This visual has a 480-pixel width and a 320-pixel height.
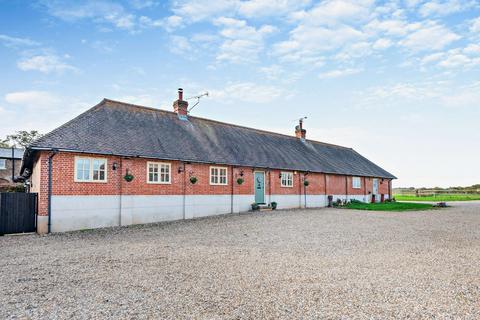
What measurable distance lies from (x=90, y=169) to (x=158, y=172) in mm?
3287

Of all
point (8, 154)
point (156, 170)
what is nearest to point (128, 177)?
point (156, 170)

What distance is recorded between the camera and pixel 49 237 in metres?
11.6

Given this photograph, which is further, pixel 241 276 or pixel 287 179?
pixel 287 179

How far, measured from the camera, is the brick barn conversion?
13.1 m

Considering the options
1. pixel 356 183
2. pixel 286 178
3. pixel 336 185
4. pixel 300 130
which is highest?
pixel 300 130

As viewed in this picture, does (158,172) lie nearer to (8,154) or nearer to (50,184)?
(50,184)

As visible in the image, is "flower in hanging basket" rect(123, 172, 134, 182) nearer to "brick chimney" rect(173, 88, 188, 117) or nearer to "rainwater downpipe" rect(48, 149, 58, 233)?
"rainwater downpipe" rect(48, 149, 58, 233)

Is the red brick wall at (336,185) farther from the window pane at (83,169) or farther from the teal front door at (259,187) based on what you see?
the window pane at (83,169)

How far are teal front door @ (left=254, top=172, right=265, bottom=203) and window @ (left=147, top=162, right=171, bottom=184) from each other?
6.62 m

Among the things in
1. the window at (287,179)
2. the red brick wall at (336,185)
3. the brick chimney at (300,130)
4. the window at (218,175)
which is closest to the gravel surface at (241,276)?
the window at (218,175)

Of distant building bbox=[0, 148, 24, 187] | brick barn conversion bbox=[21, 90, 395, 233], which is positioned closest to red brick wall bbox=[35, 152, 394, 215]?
brick barn conversion bbox=[21, 90, 395, 233]

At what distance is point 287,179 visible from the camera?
22.9 metres

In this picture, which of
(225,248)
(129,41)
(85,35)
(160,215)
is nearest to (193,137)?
(160,215)

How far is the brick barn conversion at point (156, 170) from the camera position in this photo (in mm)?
13070
